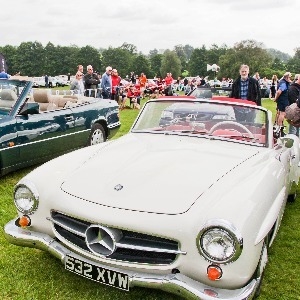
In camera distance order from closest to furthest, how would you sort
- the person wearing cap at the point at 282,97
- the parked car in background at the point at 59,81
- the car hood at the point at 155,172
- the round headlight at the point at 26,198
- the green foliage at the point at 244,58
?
1. the car hood at the point at 155,172
2. the round headlight at the point at 26,198
3. the person wearing cap at the point at 282,97
4. the parked car in background at the point at 59,81
5. the green foliage at the point at 244,58

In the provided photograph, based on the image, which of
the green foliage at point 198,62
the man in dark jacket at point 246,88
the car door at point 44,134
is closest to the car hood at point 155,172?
the car door at point 44,134

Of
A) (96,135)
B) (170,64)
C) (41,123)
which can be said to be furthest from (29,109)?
(170,64)

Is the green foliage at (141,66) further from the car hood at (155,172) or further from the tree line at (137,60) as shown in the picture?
the car hood at (155,172)

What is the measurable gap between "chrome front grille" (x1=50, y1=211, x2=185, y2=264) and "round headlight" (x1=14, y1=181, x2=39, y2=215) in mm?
405

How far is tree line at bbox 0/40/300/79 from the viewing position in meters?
84.9

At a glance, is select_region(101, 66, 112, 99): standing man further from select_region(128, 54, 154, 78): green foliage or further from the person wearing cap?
select_region(128, 54, 154, 78): green foliage

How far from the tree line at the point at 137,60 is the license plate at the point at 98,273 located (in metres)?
76.7

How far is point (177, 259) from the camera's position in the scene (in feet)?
8.59

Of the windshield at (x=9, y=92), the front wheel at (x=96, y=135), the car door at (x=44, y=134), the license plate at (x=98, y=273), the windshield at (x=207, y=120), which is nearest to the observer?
the license plate at (x=98, y=273)

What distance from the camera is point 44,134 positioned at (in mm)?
6020

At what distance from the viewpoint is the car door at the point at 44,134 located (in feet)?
18.7

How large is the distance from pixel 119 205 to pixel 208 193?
603 millimetres

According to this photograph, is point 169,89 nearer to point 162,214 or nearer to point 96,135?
point 96,135

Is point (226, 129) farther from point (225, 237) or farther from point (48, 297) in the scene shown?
point (48, 297)
